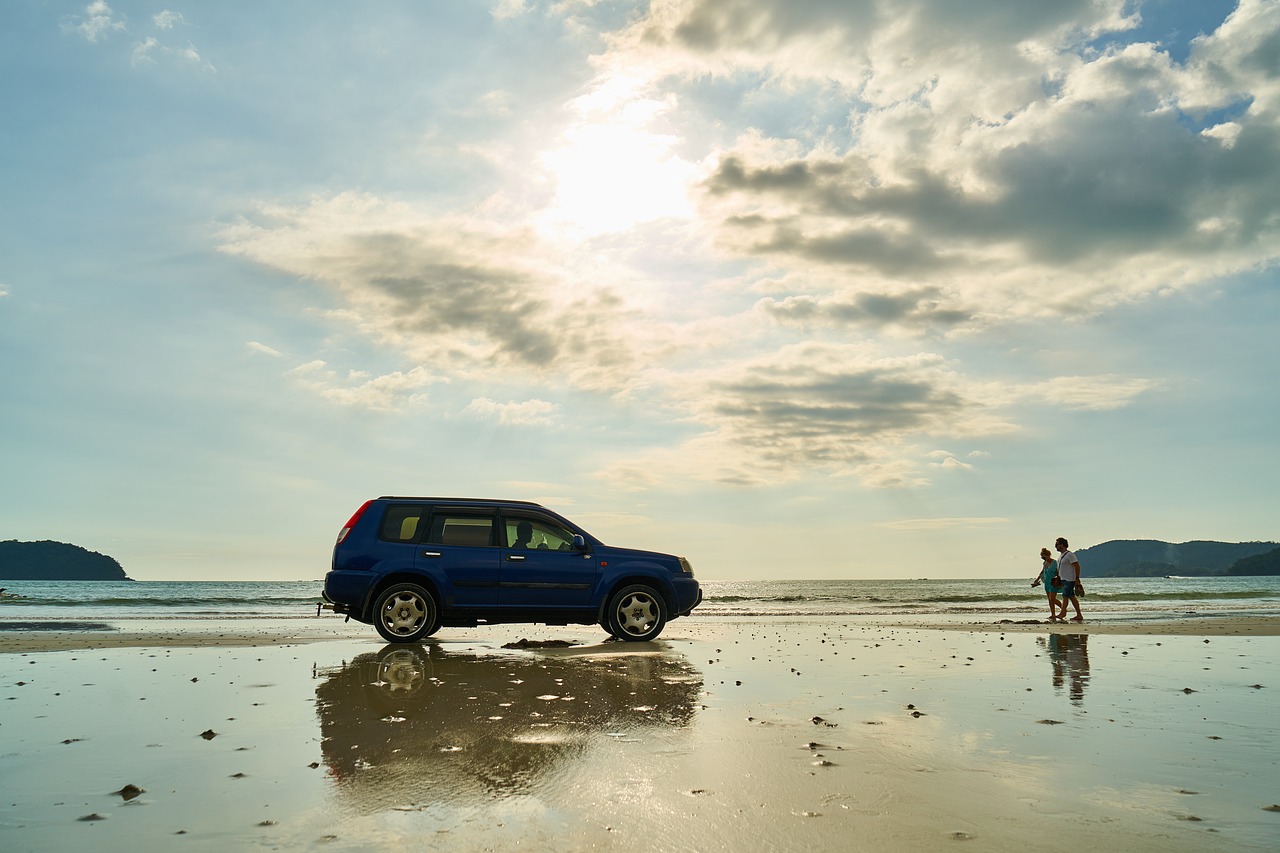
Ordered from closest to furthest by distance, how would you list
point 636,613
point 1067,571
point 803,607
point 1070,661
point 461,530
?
point 1070,661, point 461,530, point 636,613, point 1067,571, point 803,607

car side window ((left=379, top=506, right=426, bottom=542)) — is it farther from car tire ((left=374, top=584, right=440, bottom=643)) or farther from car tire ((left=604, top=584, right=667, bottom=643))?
car tire ((left=604, top=584, right=667, bottom=643))

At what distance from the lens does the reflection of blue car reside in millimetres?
12406

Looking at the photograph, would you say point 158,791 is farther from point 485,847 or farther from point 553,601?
point 553,601

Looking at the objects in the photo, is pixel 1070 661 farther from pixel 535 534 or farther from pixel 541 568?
pixel 535 534

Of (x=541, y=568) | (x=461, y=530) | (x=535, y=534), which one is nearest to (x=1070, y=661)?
(x=541, y=568)

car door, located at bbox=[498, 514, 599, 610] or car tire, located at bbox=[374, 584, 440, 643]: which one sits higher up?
car door, located at bbox=[498, 514, 599, 610]

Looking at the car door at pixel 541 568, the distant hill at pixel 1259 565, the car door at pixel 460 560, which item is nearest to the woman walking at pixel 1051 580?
the car door at pixel 541 568

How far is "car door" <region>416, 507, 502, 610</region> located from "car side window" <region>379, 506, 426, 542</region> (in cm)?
20

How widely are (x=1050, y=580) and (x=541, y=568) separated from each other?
14.4 meters

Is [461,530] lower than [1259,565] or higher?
higher

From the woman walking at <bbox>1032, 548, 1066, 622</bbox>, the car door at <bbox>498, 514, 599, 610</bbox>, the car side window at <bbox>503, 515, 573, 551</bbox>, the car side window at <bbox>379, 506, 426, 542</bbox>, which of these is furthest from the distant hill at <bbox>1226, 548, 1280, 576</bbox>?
the car side window at <bbox>379, 506, 426, 542</bbox>

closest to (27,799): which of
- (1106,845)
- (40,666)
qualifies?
(1106,845)

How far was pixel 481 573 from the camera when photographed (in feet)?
41.1

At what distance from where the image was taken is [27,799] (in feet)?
14.1
